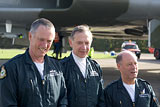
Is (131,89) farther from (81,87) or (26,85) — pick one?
(26,85)

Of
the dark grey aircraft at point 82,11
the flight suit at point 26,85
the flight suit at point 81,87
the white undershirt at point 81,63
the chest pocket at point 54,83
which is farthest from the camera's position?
the dark grey aircraft at point 82,11

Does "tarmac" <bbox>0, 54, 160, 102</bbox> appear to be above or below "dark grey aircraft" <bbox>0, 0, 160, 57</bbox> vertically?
below

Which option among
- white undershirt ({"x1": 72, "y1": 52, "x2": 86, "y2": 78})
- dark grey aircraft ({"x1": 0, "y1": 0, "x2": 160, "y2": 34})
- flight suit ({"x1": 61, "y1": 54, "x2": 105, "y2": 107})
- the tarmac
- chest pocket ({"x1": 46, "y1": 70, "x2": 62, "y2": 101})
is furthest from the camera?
the tarmac

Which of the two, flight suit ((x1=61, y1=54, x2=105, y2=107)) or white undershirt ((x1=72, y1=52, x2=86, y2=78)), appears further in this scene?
white undershirt ((x1=72, y1=52, x2=86, y2=78))

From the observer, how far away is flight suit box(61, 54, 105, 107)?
2873 millimetres

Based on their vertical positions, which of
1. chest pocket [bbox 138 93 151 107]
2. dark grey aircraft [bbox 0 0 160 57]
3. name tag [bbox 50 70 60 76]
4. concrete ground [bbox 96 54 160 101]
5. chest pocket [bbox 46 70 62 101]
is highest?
→ dark grey aircraft [bbox 0 0 160 57]

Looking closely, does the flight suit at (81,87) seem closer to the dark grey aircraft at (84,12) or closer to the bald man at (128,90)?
the bald man at (128,90)

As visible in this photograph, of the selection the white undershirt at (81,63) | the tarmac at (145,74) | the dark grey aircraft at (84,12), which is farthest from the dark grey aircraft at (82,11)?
the white undershirt at (81,63)

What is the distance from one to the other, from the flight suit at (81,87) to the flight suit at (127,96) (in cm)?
12

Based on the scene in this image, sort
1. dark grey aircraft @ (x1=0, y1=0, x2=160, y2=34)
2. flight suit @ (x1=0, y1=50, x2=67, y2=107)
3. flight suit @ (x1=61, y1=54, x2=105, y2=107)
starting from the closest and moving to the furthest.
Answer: flight suit @ (x1=0, y1=50, x2=67, y2=107) → flight suit @ (x1=61, y1=54, x2=105, y2=107) → dark grey aircraft @ (x1=0, y1=0, x2=160, y2=34)

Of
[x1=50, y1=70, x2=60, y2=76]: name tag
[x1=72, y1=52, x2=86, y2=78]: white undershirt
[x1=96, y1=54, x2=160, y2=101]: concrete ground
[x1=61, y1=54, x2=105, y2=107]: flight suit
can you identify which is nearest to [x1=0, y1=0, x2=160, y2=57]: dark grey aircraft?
[x1=96, y1=54, x2=160, y2=101]: concrete ground

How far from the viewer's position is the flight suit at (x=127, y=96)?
291cm

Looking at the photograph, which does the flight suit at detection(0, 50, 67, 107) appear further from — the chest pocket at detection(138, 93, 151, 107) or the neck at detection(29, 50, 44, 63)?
the chest pocket at detection(138, 93, 151, 107)

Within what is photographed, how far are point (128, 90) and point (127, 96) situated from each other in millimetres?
87
